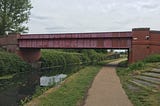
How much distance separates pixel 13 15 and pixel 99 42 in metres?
27.4

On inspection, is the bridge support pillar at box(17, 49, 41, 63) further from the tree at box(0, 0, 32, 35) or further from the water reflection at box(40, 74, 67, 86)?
the water reflection at box(40, 74, 67, 86)

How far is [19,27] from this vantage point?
234ft

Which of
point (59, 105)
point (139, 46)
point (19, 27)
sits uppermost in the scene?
point (19, 27)

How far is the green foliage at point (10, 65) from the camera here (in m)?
45.2

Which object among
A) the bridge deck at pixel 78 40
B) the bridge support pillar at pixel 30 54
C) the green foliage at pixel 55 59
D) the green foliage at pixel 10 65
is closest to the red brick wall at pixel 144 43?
the bridge deck at pixel 78 40

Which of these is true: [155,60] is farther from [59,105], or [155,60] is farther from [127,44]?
[59,105]

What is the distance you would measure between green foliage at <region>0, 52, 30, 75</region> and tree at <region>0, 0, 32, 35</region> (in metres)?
16.6

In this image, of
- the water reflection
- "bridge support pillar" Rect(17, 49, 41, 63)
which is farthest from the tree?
the water reflection

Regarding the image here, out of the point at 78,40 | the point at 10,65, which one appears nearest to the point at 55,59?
the point at 78,40

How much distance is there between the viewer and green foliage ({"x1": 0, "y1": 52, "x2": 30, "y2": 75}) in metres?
45.2

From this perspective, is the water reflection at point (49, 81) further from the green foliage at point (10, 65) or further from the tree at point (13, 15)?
the tree at point (13, 15)

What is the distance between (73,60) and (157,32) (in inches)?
1508

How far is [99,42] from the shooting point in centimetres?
5150

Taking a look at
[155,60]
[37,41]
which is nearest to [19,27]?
[37,41]
